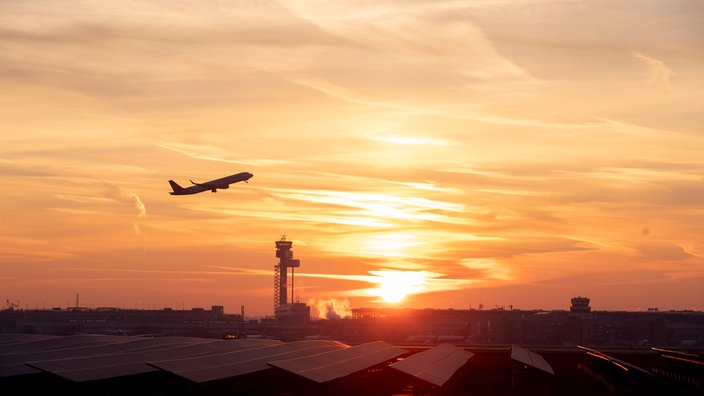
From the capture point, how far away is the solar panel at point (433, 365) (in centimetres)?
7172

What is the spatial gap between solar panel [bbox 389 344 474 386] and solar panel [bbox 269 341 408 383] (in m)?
4.83

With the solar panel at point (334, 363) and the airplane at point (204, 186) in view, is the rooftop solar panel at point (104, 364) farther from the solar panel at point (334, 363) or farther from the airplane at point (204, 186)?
the airplane at point (204, 186)

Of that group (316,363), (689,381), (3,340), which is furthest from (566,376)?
(3,340)

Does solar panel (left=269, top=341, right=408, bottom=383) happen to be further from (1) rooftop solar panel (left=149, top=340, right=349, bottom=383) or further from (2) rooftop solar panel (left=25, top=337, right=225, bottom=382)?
(2) rooftop solar panel (left=25, top=337, right=225, bottom=382)

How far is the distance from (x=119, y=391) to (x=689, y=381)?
5187 cm

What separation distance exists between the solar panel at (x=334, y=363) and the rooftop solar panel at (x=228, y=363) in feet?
11.9

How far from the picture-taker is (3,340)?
112938 mm

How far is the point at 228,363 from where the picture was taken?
8100 centimetres

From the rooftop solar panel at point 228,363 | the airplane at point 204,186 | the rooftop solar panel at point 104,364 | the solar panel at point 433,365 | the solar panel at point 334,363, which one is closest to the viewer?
Answer: the rooftop solar panel at point 104,364

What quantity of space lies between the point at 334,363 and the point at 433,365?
9016 millimetres

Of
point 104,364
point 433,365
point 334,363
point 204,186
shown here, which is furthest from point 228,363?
point 204,186

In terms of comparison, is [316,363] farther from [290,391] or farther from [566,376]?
[566,376]

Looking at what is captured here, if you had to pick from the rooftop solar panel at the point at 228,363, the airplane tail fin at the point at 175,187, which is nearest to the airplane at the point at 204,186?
the airplane tail fin at the point at 175,187

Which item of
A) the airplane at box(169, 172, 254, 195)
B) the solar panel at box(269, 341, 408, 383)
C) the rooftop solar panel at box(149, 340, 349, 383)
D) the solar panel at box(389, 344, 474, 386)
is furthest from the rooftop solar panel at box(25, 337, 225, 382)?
the airplane at box(169, 172, 254, 195)
